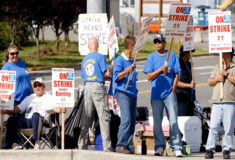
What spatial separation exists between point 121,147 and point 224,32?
7.68 feet

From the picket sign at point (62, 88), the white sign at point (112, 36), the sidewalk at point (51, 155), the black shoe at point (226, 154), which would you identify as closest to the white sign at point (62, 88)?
the picket sign at point (62, 88)

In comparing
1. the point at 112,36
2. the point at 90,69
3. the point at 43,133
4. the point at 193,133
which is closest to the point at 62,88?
the point at 90,69

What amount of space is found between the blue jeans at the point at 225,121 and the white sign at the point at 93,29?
2411mm

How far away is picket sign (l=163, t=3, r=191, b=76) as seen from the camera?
7017 millimetres

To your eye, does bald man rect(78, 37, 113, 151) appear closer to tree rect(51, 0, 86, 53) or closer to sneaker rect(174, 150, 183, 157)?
sneaker rect(174, 150, 183, 157)

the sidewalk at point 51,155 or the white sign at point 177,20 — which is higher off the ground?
the white sign at point 177,20

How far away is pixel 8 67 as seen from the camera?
27.0 feet

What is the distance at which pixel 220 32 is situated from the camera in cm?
705

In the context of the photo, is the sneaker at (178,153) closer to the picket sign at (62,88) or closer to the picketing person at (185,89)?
the picketing person at (185,89)

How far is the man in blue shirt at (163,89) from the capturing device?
707cm

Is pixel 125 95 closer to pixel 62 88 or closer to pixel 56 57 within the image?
pixel 62 88

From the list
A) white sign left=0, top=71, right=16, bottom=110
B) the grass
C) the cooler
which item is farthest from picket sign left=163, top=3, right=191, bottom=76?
the grass

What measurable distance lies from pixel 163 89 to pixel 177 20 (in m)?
1.07

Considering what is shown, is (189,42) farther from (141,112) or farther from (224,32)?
(141,112)
